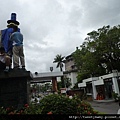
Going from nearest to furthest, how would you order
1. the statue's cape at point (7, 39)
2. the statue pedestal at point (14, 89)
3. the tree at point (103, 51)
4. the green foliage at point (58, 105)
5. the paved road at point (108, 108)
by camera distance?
the green foliage at point (58, 105), the statue pedestal at point (14, 89), the statue's cape at point (7, 39), the paved road at point (108, 108), the tree at point (103, 51)

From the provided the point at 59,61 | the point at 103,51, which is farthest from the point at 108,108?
the point at 59,61

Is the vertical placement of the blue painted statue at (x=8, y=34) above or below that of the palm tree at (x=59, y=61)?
below

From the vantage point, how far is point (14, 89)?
519 cm

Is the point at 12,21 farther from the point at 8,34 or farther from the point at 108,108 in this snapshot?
the point at 108,108

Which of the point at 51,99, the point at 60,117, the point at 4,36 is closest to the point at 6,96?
the point at 51,99

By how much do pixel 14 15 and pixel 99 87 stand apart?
2552 cm

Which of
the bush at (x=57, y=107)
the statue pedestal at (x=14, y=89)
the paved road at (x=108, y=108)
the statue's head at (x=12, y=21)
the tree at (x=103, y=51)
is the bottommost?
the paved road at (x=108, y=108)

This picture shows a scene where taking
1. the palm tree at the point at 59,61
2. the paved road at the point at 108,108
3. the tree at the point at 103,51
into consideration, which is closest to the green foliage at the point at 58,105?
the paved road at the point at 108,108

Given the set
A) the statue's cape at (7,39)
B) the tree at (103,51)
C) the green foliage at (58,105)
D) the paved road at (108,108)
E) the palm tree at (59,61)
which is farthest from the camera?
the palm tree at (59,61)

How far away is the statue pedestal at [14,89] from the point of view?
16.8 feet

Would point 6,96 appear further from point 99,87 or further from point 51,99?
point 99,87

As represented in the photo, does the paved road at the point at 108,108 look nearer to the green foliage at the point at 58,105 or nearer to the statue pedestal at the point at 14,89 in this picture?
the statue pedestal at the point at 14,89

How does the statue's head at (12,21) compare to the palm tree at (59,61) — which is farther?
the palm tree at (59,61)

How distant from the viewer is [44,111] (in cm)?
414
